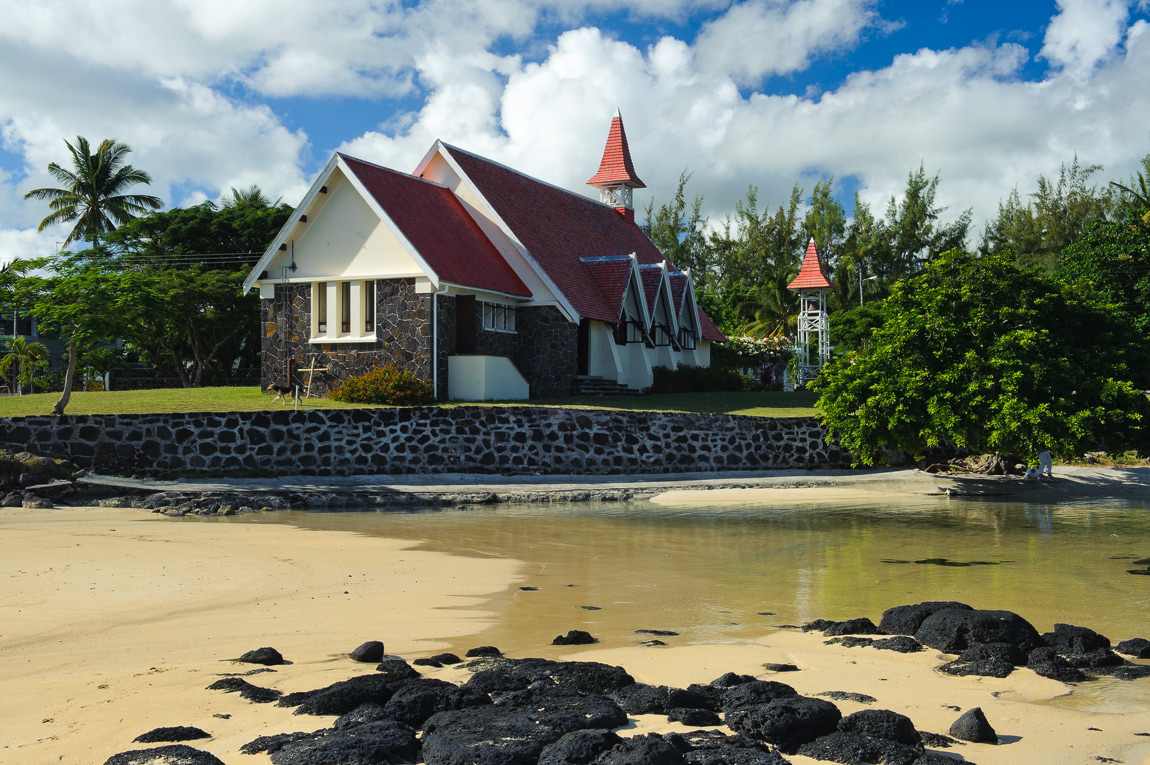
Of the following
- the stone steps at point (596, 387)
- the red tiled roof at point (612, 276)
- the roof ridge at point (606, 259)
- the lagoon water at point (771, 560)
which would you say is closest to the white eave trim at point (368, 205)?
the stone steps at point (596, 387)

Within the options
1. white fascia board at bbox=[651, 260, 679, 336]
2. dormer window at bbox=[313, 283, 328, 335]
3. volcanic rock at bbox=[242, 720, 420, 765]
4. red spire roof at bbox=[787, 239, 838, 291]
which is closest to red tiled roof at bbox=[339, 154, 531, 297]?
dormer window at bbox=[313, 283, 328, 335]

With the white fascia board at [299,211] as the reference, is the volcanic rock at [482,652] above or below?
below

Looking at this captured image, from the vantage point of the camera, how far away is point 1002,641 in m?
7.21

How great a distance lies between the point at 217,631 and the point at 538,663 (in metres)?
2.97

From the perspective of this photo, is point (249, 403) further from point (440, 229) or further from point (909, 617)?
point (909, 617)

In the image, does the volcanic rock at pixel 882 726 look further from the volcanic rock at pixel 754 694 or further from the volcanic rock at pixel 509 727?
the volcanic rock at pixel 509 727

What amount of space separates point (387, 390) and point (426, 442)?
9.57 ft

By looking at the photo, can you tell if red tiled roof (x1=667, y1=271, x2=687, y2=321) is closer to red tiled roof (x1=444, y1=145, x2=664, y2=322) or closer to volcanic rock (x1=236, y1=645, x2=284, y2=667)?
red tiled roof (x1=444, y1=145, x2=664, y2=322)

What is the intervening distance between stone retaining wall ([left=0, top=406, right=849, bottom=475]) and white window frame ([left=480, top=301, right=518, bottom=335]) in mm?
5915

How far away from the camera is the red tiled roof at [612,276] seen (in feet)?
100

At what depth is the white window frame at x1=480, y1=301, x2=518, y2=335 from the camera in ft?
89.1

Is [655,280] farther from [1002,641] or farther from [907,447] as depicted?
[1002,641]

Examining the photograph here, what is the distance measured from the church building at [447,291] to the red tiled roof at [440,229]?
5 cm

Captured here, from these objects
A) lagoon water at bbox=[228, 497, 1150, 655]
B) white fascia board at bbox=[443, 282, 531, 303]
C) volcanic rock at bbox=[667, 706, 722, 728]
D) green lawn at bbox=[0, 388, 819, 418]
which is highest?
white fascia board at bbox=[443, 282, 531, 303]
